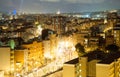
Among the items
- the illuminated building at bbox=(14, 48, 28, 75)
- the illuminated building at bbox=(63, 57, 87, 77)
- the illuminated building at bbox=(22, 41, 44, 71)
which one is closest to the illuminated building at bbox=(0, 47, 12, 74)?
the illuminated building at bbox=(14, 48, 28, 75)

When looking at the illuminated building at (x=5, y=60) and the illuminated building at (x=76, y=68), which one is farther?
the illuminated building at (x=5, y=60)

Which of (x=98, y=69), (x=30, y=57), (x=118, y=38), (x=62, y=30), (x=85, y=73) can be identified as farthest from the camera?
(x=62, y=30)

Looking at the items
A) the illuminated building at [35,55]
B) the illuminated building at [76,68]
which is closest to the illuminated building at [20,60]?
the illuminated building at [35,55]

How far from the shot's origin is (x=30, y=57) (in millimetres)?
11180

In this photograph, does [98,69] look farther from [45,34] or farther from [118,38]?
[45,34]

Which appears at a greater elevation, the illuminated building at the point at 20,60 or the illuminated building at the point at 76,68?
the illuminated building at the point at 76,68

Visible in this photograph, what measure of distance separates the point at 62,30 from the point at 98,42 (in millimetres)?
7356

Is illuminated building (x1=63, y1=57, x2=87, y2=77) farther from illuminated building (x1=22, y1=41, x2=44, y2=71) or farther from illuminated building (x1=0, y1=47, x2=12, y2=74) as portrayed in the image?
illuminated building (x1=22, y1=41, x2=44, y2=71)

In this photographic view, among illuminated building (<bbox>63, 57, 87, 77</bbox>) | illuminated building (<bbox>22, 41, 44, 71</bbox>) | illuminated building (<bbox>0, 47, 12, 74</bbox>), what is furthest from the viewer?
illuminated building (<bbox>22, 41, 44, 71</bbox>)

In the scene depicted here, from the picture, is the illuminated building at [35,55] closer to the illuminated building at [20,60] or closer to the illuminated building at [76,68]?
the illuminated building at [20,60]

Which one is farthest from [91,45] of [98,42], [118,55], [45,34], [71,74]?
[71,74]

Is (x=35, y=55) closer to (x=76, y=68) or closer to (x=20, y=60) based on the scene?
(x=20, y=60)

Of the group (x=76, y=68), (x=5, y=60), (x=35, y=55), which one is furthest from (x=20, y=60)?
(x=76, y=68)

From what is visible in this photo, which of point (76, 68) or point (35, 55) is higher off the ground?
point (76, 68)
